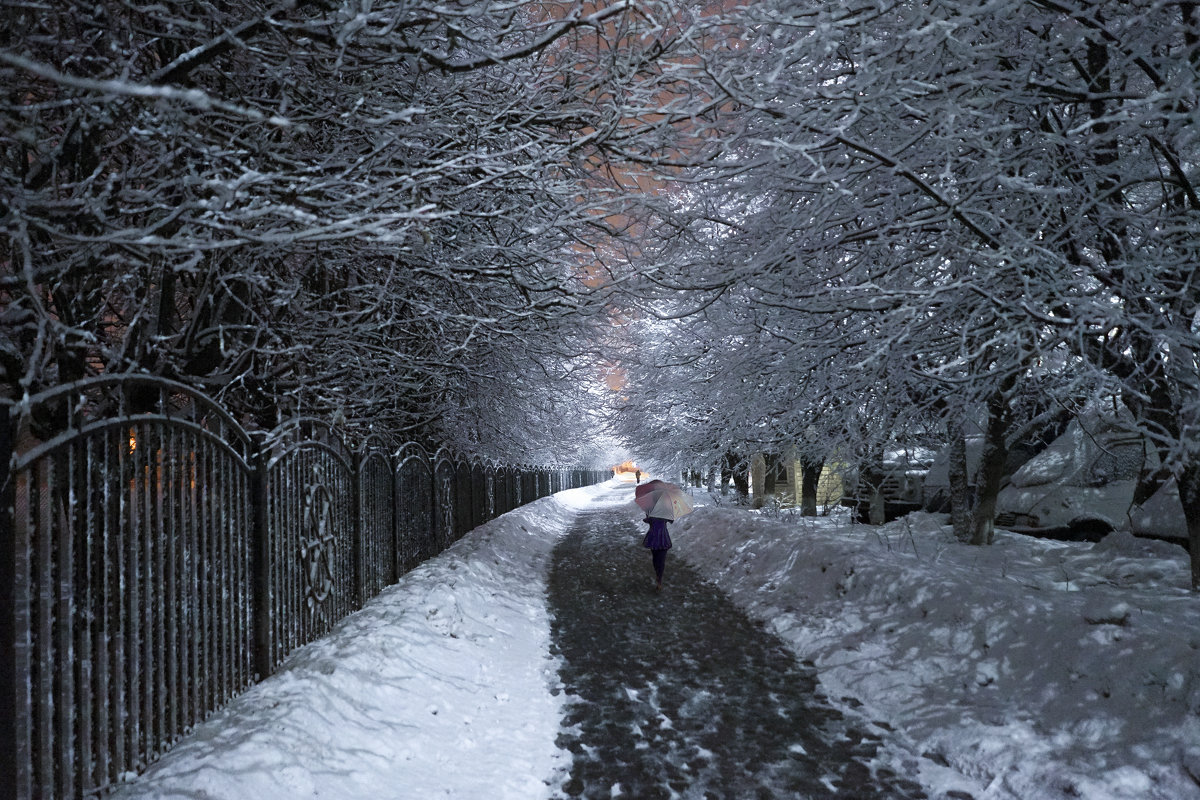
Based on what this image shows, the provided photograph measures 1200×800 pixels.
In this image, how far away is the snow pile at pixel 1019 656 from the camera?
442cm

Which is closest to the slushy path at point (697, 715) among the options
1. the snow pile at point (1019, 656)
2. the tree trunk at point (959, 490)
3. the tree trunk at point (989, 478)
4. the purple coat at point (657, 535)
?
the snow pile at point (1019, 656)

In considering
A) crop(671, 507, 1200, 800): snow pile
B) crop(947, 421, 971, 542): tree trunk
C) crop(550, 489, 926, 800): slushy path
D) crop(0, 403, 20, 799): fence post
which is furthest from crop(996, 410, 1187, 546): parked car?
crop(0, 403, 20, 799): fence post

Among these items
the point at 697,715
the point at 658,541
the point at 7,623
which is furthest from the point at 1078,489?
the point at 7,623

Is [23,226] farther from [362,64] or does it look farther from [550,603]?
[550,603]

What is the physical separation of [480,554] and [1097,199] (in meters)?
10.8

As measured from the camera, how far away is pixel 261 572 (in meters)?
5.86

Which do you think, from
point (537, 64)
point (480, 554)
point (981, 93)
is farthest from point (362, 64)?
point (480, 554)

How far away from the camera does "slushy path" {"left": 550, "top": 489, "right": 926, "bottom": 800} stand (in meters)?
4.61

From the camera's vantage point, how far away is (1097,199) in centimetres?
513

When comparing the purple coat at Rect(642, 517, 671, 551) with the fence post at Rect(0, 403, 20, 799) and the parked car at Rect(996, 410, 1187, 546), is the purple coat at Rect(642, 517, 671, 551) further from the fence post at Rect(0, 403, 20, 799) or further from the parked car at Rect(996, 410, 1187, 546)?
the fence post at Rect(0, 403, 20, 799)

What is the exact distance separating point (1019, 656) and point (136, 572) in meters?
6.50

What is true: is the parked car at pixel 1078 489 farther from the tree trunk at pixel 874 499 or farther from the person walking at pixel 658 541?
the person walking at pixel 658 541

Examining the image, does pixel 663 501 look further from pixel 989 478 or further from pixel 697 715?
pixel 989 478

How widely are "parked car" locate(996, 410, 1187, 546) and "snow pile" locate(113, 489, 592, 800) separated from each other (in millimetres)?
9744
